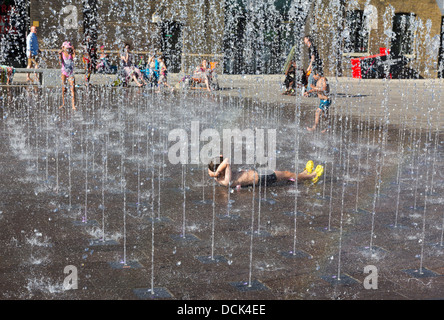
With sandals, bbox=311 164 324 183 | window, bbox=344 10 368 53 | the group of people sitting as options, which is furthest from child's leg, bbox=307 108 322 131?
window, bbox=344 10 368 53

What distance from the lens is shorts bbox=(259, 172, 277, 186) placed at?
7.42 meters

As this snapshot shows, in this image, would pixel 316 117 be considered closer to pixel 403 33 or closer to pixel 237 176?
pixel 237 176

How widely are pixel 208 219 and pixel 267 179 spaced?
1603mm

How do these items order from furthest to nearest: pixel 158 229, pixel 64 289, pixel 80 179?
pixel 80 179 < pixel 158 229 < pixel 64 289

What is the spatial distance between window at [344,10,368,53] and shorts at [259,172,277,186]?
27.0 meters

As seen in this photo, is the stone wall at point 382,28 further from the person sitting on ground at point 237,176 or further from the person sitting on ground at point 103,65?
the person sitting on ground at point 237,176

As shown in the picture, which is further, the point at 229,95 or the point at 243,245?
the point at 229,95

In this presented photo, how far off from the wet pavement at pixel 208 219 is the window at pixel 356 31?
21.4 meters

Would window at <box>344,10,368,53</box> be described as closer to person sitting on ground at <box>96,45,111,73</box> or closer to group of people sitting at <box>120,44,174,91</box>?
person sitting on ground at <box>96,45,111,73</box>

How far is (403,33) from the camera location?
112 ft

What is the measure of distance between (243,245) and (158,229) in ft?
2.96
